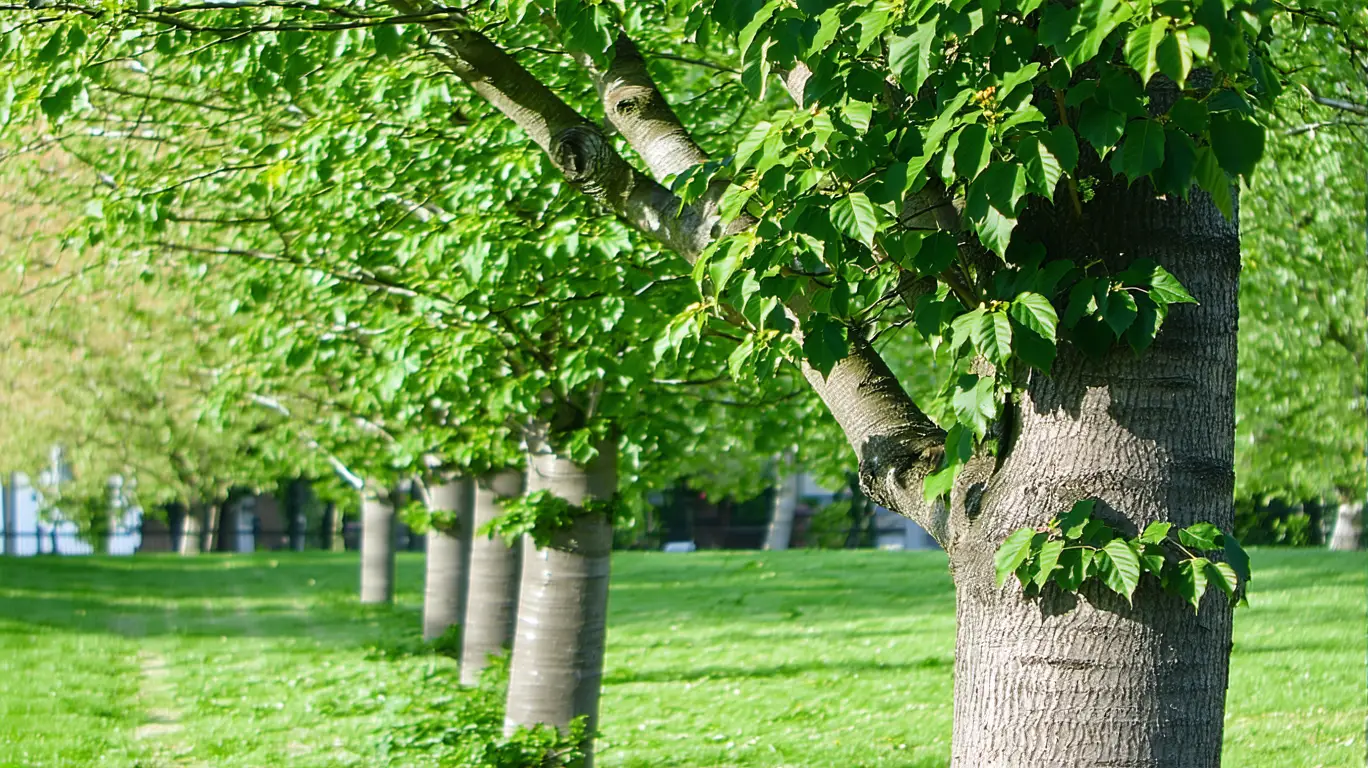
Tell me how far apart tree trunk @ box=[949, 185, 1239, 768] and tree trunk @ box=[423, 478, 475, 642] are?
36.4ft

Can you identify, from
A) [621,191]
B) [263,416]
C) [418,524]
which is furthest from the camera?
[263,416]

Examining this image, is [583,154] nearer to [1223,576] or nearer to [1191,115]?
[1191,115]

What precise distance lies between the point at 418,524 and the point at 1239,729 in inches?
308

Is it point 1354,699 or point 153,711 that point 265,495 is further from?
point 1354,699

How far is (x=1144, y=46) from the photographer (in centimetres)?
265

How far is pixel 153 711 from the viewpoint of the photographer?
1265 centimetres

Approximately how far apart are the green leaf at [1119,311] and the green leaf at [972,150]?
49cm

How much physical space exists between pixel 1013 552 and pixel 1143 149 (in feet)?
3.29

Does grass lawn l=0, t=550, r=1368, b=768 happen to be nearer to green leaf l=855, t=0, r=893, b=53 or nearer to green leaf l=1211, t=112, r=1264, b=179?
green leaf l=855, t=0, r=893, b=53

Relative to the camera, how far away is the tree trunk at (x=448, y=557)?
14.5 m

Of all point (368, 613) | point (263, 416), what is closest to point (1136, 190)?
point (263, 416)

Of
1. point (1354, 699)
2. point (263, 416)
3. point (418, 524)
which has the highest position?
point (263, 416)

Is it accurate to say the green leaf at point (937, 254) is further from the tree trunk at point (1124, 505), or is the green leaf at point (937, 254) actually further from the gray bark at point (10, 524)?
the gray bark at point (10, 524)

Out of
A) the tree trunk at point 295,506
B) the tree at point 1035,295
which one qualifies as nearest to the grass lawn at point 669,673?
the tree at point 1035,295
